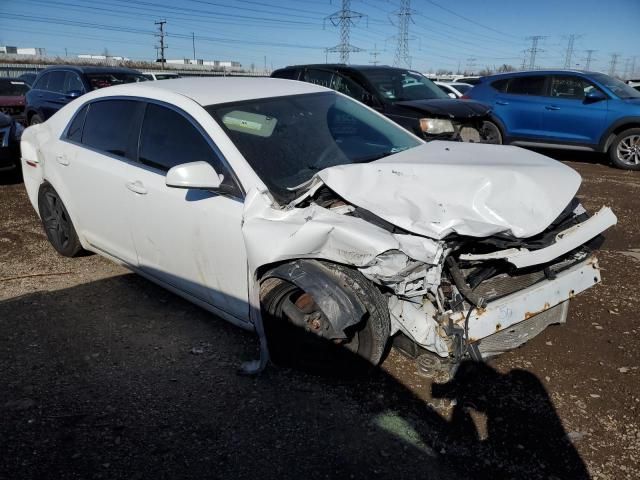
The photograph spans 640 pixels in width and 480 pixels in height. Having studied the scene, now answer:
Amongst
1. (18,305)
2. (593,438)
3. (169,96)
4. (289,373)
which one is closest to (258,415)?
(289,373)

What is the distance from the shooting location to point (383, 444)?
2.44m

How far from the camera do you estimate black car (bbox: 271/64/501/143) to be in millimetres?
6680

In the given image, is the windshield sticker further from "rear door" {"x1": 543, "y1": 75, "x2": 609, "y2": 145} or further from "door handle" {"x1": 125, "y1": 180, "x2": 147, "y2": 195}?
"rear door" {"x1": 543, "y1": 75, "x2": 609, "y2": 145}

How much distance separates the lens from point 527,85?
9969mm

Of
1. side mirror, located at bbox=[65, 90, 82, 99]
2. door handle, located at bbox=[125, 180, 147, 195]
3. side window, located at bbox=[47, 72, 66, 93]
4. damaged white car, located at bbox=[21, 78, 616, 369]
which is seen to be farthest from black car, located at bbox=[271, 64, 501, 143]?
side window, located at bbox=[47, 72, 66, 93]

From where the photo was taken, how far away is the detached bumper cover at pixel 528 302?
2502mm

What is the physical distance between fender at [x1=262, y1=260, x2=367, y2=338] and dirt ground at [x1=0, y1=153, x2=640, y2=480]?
1.75 feet

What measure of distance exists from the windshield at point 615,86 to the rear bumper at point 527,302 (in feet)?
25.2

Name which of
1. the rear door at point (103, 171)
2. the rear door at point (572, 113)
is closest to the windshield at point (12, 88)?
the rear door at point (103, 171)

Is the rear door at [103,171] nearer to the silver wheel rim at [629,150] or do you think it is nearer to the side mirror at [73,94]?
the side mirror at [73,94]

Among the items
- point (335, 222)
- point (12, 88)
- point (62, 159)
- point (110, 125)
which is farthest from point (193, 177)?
point (12, 88)

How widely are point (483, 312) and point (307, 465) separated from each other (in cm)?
110

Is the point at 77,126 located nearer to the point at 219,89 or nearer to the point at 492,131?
the point at 219,89

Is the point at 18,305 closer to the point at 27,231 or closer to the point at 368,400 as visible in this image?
the point at 27,231
